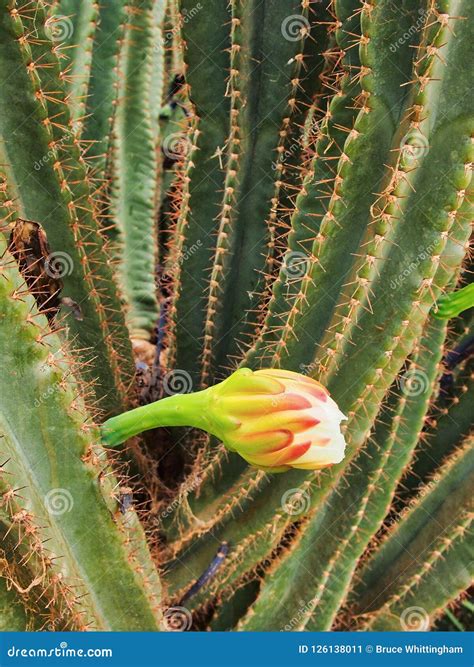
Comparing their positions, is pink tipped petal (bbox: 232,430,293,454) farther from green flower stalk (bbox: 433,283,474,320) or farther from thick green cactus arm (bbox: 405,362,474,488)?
thick green cactus arm (bbox: 405,362,474,488)

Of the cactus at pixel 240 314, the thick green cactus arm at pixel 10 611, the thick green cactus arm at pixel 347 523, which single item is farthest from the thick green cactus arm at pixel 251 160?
the thick green cactus arm at pixel 10 611

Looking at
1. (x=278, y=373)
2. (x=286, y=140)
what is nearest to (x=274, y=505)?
(x=278, y=373)

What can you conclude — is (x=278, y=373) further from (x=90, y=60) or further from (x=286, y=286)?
(x=90, y=60)

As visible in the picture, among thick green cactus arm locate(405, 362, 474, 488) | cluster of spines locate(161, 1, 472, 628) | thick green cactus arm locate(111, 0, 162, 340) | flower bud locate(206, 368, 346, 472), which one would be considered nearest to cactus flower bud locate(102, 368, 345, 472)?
flower bud locate(206, 368, 346, 472)

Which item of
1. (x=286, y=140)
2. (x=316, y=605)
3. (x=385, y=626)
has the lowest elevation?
(x=385, y=626)

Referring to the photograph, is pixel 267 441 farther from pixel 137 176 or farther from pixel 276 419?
pixel 137 176

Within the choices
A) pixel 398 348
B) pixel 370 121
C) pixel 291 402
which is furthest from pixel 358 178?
pixel 291 402

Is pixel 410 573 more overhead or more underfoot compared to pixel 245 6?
more underfoot
